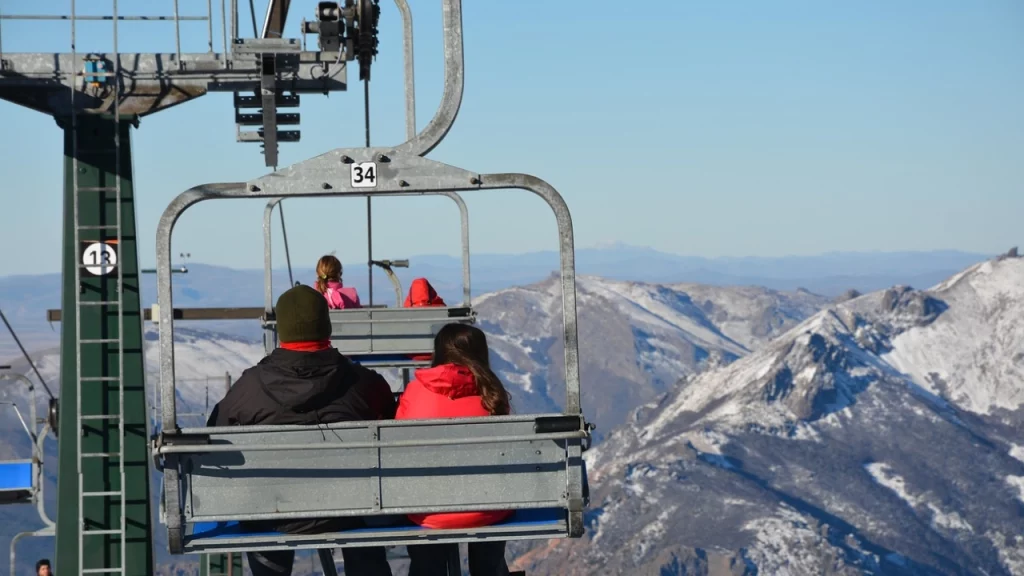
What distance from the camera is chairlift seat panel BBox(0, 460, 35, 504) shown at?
18609 millimetres

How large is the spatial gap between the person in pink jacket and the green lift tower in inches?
90.6

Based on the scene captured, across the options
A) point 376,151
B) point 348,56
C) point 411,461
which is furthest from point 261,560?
point 348,56

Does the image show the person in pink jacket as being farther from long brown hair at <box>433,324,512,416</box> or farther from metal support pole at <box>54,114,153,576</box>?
long brown hair at <box>433,324,512,416</box>

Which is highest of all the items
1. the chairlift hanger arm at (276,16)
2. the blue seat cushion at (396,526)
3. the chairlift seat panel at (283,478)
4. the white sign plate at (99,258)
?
the chairlift hanger arm at (276,16)

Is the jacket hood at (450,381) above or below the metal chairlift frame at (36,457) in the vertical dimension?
above

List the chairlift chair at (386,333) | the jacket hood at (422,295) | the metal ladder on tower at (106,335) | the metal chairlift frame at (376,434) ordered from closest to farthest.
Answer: the metal chairlift frame at (376,434) → the chairlift chair at (386,333) → the jacket hood at (422,295) → the metal ladder on tower at (106,335)

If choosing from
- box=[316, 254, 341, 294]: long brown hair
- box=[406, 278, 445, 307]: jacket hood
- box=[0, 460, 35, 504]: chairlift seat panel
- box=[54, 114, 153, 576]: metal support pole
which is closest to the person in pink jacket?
box=[316, 254, 341, 294]: long brown hair

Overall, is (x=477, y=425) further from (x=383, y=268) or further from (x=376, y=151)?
(x=383, y=268)

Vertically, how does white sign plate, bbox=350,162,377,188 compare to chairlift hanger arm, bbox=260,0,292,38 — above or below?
below

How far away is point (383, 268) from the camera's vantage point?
17078mm

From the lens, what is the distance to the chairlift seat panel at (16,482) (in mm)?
18609

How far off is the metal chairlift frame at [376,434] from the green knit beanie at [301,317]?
1.23 ft

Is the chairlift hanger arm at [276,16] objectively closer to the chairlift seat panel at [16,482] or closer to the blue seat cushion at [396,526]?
the chairlift seat panel at [16,482]

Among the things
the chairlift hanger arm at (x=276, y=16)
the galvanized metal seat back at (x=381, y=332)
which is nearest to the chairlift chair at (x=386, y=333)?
the galvanized metal seat back at (x=381, y=332)
